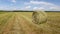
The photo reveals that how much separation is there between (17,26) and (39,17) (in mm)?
327

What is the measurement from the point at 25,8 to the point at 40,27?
34cm

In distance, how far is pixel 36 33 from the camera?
5.34 ft

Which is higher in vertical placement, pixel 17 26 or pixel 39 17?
pixel 39 17

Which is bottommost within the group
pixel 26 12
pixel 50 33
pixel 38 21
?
pixel 50 33

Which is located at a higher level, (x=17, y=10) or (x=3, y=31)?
(x=17, y=10)

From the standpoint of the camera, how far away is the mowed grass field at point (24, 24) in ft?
5.32

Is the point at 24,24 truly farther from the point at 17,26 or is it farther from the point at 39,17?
the point at 39,17

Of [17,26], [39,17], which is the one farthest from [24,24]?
[39,17]

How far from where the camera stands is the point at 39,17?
5.38ft

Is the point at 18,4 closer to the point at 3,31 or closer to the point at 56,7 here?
the point at 3,31

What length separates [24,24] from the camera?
166 centimetres

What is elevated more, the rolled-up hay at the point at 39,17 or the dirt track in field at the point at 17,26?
the rolled-up hay at the point at 39,17

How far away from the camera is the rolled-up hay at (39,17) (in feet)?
5.34

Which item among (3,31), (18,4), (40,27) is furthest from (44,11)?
(3,31)
